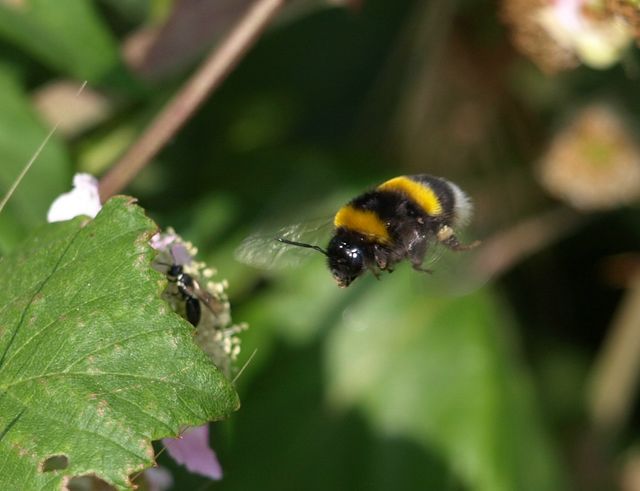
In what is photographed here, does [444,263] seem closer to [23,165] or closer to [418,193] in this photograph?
[418,193]

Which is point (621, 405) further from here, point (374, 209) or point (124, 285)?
point (124, 285)

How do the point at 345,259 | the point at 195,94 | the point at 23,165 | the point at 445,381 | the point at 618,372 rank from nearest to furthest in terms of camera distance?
the point at 345,259
the point at 195,94
the point at 23,165
the point at 445,381
the point at 618,372

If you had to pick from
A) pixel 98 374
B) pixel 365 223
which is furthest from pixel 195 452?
pixel 365 223

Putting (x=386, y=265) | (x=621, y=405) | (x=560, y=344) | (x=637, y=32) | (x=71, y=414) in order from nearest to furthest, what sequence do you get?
(x=71, y=414) → (x=386, y=265) → (x=637, y=32) → (x=621, y=405) → (x=560, y=344)

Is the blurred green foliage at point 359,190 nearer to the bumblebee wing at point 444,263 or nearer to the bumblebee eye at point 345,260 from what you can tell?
the bumblebee wing at point 444,263

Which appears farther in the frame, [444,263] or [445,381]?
[445,381]

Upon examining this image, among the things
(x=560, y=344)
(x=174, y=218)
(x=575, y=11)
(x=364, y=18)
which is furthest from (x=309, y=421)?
(x=364, y=18)
